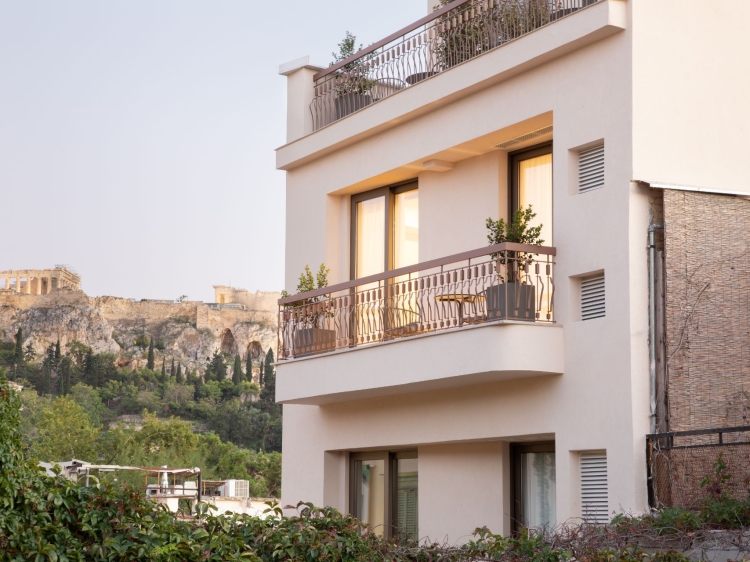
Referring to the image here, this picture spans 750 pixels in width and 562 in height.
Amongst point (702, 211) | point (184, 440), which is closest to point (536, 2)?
point (702, 211)

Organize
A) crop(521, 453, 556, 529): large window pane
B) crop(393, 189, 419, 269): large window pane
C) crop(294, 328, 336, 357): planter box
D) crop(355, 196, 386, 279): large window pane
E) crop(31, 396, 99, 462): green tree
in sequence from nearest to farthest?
crop(521, 453, 556, 529): large window pane < crop(294, 328, 336, 357): planter box < crop(393, 189, 419, 269): large window pane < crop(355, 196, 386, 279): large window pane < crop(31, 396, 99, 462): green tree

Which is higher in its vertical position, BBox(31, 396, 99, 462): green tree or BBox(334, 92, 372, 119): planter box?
BBox(334, 92, 372, 119): planter box

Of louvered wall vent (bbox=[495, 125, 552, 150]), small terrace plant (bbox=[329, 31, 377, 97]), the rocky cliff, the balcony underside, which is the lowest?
the balcony underside

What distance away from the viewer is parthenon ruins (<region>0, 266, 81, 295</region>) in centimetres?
11038

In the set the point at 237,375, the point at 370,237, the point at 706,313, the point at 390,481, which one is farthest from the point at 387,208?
the point at 237,375

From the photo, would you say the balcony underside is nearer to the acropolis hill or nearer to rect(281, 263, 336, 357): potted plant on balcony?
rect(281, 263, 336, 357): potted plant on balcony

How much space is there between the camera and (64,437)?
2347 inches

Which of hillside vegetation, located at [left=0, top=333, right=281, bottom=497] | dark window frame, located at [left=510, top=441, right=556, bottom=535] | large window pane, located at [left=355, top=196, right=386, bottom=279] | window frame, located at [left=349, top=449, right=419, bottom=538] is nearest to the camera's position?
dark window frame, located at [left=510, top=441, right=556, bottom=535]

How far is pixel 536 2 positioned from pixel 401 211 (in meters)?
3.44

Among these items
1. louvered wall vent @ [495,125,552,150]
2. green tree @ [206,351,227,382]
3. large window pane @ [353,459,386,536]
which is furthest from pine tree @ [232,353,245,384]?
louvered wall vent @ [495,125,552,150]

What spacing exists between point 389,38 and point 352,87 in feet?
3.21

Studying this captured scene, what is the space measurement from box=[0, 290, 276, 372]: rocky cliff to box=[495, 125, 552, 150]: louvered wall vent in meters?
92.6

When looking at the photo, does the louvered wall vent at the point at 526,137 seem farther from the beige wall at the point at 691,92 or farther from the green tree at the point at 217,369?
the green tree at the point at 217,369

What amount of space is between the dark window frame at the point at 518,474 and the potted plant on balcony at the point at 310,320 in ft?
8.09
